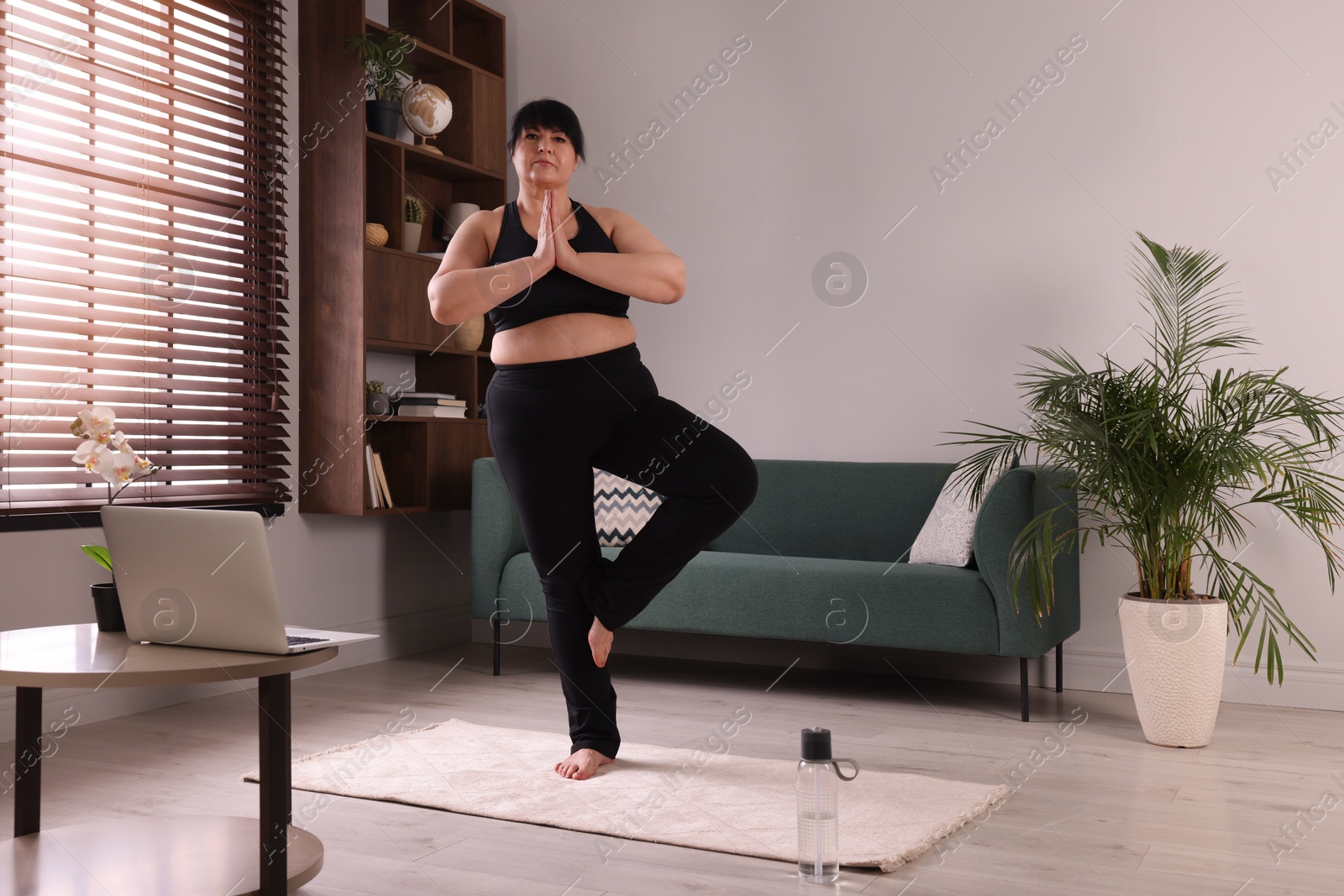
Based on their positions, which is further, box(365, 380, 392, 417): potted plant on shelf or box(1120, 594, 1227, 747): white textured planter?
box(365, 380, 392, 417): potted plant on shelf

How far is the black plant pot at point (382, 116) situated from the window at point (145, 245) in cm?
31

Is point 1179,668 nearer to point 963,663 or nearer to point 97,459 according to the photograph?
point 963,663

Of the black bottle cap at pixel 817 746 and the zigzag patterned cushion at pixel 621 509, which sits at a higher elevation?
the zigzag patterned cushion at pixel 621 509

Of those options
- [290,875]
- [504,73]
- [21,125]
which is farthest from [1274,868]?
[504,73]

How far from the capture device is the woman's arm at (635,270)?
2.18 metres

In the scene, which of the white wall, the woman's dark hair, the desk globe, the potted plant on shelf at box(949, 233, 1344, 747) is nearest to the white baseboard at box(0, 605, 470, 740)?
the white wall

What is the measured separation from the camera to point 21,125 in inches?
116

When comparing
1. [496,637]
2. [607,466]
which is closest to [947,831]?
[607,466]

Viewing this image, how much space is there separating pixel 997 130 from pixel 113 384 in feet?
9.64

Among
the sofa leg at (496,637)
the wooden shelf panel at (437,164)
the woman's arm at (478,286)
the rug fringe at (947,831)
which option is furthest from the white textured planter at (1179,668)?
the wooden shelf panel at (437,164)

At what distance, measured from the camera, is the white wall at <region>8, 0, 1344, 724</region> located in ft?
11.0

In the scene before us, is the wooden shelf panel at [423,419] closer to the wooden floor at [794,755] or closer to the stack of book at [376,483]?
the stack of book at [376,483]

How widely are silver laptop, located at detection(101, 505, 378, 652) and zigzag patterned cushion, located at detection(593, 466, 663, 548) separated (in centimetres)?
223

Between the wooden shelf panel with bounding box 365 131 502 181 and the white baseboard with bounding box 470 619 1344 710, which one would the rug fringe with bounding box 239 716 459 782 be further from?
the wooden shelf panel with bounding box 365 131 502 181
